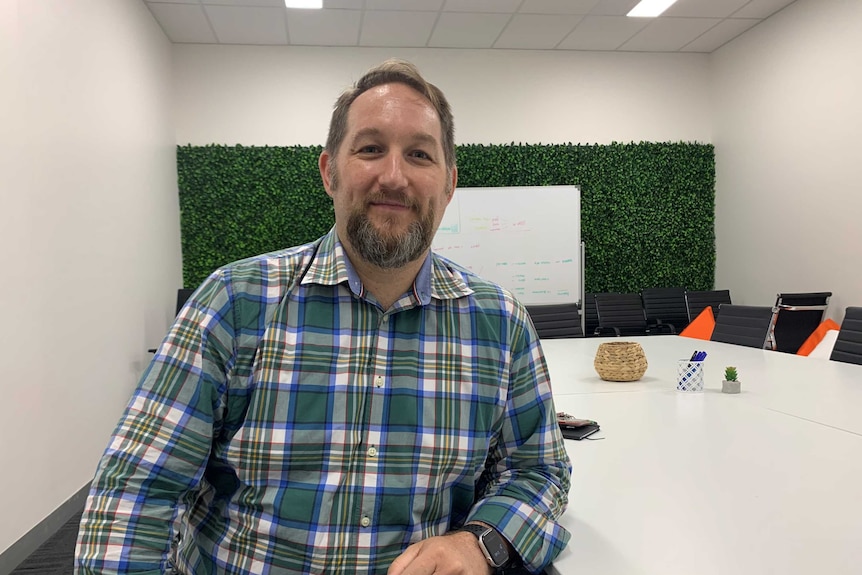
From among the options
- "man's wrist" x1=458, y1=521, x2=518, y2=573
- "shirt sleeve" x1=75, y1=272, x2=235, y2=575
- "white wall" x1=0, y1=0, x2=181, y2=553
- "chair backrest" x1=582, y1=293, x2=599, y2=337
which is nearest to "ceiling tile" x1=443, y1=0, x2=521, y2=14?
"white wall" x1=0, y1=0, x2=181, y2=553

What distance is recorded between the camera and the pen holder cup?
2.22 metres

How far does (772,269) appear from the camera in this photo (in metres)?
6.02

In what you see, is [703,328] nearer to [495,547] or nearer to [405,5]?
[405,5]

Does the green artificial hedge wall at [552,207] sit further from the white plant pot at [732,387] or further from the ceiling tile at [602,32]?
the white plant pot at [732,387]

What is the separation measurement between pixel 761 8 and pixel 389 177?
19.7ft

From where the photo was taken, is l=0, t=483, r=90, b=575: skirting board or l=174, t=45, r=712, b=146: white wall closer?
l=0, t=483, r=90, b=575: skirting board

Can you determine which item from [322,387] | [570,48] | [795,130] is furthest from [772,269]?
[322,387]

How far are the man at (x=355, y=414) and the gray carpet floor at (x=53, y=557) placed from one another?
1797 mm

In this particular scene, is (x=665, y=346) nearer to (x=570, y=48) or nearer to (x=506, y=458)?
(x=506, y=458)

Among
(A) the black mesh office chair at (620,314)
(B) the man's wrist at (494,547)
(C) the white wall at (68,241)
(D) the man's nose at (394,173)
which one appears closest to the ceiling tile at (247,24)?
(C) the white wall at (68,241)

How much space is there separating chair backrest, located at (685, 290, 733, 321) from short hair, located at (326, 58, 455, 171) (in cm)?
545

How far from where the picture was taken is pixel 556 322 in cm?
441

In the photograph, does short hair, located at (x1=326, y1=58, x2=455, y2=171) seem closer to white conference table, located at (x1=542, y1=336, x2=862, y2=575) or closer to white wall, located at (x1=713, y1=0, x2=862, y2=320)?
white conference table, located at (x1=542, y1=336, x2=862, y2=575)

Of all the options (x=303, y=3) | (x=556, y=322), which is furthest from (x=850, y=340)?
(x=303, y=3)
